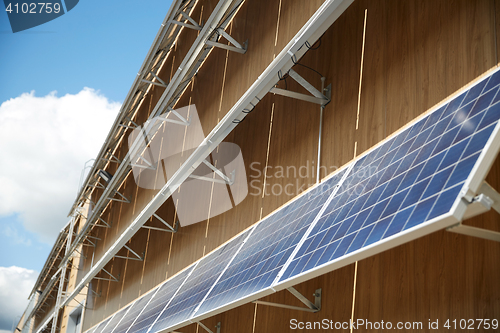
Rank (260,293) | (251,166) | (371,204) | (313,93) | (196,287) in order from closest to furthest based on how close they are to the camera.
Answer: (371,204), (260,293), (313,93), (196,287), (251,166)

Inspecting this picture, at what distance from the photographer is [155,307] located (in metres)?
9.98

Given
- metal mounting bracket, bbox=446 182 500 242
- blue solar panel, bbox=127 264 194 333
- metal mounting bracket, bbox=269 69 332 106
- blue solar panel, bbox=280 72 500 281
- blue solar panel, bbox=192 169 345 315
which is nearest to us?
metal mounting bracket, bbox=446 182 500 242

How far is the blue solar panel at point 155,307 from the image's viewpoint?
30.2 ft

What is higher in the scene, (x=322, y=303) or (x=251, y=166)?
(x=251, y=166)

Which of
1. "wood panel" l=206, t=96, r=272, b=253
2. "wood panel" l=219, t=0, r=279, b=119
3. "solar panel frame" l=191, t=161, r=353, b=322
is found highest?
"wood panel" l=219, t=0, r=279, b=119

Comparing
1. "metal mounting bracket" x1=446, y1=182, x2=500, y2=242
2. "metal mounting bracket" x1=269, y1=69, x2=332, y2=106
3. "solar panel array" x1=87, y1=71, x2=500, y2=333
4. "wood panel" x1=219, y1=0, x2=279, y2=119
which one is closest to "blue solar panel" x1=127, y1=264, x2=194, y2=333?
"solar panel array" x1=87, y1=71, x2=500, y2=333

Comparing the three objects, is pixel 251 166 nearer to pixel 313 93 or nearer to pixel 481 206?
pixel 313 93

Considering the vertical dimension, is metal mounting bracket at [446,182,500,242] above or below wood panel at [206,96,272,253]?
below

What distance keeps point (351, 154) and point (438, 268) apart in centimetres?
211

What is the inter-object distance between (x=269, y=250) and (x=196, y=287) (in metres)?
2.46

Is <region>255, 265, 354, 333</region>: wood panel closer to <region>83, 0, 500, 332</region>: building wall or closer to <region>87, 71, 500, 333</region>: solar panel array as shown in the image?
<region>83, 0, 500, 332</region>: building wall

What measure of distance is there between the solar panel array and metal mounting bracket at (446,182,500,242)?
115 millimetres

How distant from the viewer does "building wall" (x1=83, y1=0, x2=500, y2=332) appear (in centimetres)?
418

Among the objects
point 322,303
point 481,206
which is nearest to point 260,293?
point 322,303
